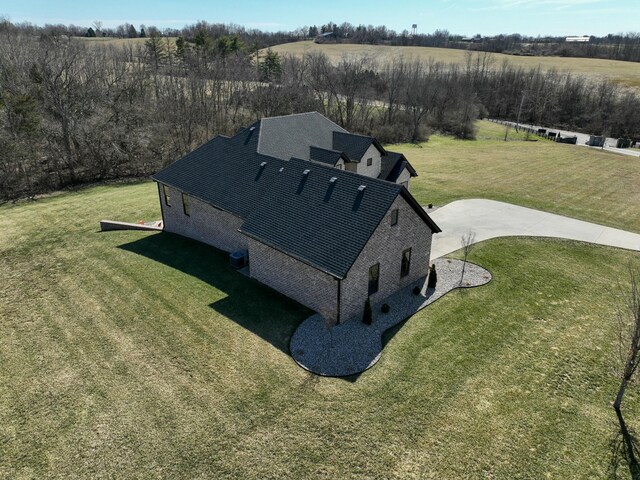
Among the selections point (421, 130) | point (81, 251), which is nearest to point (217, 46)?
point (421, 130)

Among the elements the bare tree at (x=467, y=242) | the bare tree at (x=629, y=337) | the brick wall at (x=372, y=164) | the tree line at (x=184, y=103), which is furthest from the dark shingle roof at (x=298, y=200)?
the tree line at (x=184, y=103)

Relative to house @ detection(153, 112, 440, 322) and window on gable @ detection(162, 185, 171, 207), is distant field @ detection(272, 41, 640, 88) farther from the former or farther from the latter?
Result: window on gable @ detection(162, 185, 171, 207)

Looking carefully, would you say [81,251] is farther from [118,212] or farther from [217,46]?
[217,46]

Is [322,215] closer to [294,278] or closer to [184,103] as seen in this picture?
[294,278]

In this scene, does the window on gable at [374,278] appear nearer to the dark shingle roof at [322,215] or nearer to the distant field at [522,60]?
the dark shingle roof at [322,215]

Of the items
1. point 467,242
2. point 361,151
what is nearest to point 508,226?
point 467,242

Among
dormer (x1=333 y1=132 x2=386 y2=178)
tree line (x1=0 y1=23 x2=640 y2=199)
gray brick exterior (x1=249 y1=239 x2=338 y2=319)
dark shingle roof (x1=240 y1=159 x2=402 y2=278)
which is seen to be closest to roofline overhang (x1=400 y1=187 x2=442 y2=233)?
dark shingle roof (x1=240 y1=159 x2=402 y2=278)
